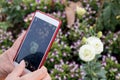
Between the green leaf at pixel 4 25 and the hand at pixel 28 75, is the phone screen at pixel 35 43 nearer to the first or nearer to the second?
the hand at pixel 28 75

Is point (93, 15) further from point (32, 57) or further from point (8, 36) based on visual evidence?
point (32, 57)

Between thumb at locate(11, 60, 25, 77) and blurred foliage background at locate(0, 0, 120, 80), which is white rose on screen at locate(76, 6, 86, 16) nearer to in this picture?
blurred foliage background at locate(0, 0, 120, 80)

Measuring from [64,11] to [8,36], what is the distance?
49 cm

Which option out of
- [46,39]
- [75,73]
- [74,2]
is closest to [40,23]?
[46,39]

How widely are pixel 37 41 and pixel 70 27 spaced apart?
34.1 inches

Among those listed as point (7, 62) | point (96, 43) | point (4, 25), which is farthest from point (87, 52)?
point (4, 25)

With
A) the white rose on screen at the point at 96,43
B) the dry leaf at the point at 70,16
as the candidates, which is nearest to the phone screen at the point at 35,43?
the white rose on screen at the point at 96,43

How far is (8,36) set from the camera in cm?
265

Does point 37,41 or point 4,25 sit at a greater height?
point 37,41

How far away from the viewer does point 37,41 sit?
1.77 metres

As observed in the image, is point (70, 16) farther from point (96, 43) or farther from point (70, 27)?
point (96, 43)

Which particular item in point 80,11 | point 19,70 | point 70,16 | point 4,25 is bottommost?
point 4,25

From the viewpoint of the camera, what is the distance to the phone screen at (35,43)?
67.9 inches

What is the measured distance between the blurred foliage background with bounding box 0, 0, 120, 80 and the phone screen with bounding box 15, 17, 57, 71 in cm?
50
